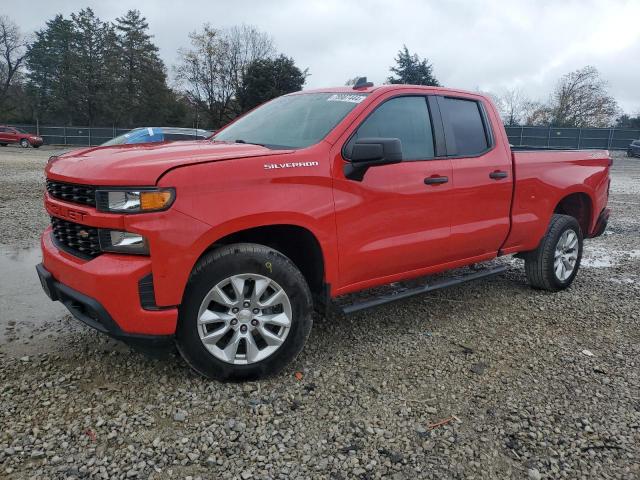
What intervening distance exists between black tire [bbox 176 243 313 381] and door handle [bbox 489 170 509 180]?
205 cm

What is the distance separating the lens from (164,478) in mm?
2268

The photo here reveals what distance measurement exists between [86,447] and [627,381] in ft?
10.7

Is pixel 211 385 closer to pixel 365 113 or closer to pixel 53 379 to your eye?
pixel 53 379

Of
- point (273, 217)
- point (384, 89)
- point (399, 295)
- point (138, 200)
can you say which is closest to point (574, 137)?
point (384, 89)

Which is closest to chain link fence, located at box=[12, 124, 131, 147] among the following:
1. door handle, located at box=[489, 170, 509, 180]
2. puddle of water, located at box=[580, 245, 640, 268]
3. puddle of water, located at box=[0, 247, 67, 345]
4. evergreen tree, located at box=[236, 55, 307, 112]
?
evergreen tree, located at box=[236, 55, 307, 112]

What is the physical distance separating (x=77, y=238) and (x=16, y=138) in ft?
129

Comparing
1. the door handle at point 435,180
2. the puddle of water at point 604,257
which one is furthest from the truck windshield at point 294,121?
the puddle of water at point 604,257

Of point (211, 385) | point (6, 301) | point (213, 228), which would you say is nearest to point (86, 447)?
point (211, 385)

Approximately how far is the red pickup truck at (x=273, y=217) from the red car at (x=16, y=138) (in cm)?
3788

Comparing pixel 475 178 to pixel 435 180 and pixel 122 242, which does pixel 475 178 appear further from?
pixel 122 242

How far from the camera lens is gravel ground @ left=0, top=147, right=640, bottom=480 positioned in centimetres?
240

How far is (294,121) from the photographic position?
3.73 m

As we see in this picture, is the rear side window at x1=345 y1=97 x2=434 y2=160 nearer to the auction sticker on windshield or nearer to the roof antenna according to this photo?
the auction sticker on windshield

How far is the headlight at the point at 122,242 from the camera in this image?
263cm
